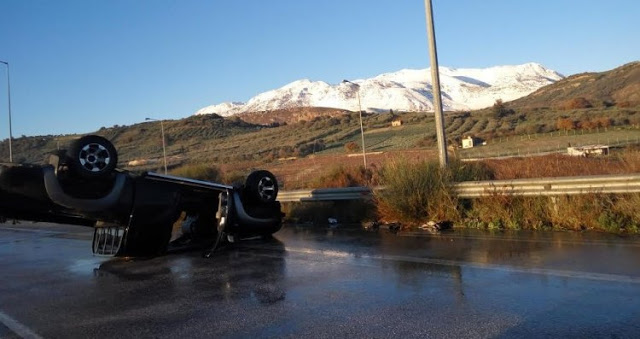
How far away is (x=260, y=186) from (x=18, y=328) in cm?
580

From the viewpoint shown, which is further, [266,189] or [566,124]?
[566,124]

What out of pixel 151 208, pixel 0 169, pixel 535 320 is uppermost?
pixel 0 169

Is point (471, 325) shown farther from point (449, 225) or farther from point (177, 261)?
point (449, 225)

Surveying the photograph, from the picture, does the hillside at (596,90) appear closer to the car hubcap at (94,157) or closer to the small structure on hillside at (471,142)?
the small structure on hillside at (471,142)

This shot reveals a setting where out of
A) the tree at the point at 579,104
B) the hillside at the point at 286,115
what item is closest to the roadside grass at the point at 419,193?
the tree at the point at 579,104

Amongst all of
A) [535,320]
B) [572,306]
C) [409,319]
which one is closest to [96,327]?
[409,319]

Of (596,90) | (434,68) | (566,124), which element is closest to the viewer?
(434,68)

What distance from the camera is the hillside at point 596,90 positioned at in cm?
8620

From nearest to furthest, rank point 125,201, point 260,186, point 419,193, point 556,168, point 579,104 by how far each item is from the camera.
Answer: point 125,201 < point 260,186 < point 419,193 < point 556,168 < point 579,104

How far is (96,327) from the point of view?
19.4 ft

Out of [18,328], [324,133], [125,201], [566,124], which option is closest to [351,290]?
[18,328]

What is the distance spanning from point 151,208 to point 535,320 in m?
6.49

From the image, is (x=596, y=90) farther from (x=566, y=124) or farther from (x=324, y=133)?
(x=566, y=124)

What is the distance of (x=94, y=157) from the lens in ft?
29.6
